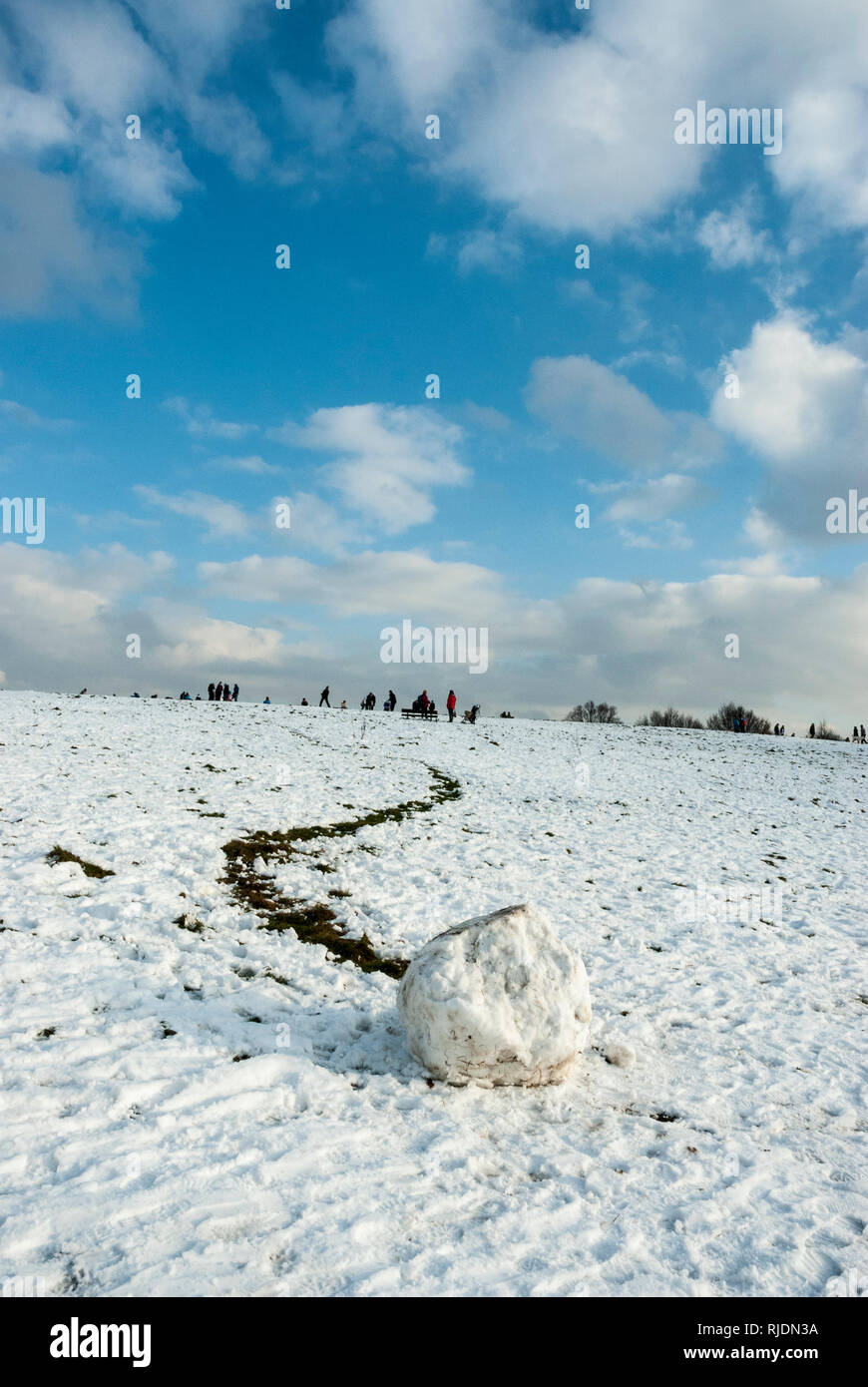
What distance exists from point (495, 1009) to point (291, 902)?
5.42m

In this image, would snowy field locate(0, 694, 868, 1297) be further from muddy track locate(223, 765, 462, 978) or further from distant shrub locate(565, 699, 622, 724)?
distant shrub locate(565, 699, 622, 724)

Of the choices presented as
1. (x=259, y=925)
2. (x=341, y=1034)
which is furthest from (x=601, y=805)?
(x=341, y=1034)

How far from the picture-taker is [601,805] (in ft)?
74.7

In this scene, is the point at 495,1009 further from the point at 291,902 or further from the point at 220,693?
the point at 220,693

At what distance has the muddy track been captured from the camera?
977 centimetres

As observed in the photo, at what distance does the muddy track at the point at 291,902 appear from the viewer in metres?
9.77

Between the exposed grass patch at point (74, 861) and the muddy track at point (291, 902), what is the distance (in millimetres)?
1968

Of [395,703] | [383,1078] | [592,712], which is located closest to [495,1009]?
[383,1078]

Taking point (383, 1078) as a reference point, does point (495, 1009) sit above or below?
above

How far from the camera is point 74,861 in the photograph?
1133 centimetres

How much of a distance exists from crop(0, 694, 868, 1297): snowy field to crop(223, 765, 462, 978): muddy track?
137 millimetres

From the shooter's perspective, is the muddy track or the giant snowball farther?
the muddy track

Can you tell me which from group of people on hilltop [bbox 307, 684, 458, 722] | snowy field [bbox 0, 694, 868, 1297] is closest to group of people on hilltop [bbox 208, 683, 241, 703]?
group of people on hilltop [bbox 307, 684, 458, 722]
